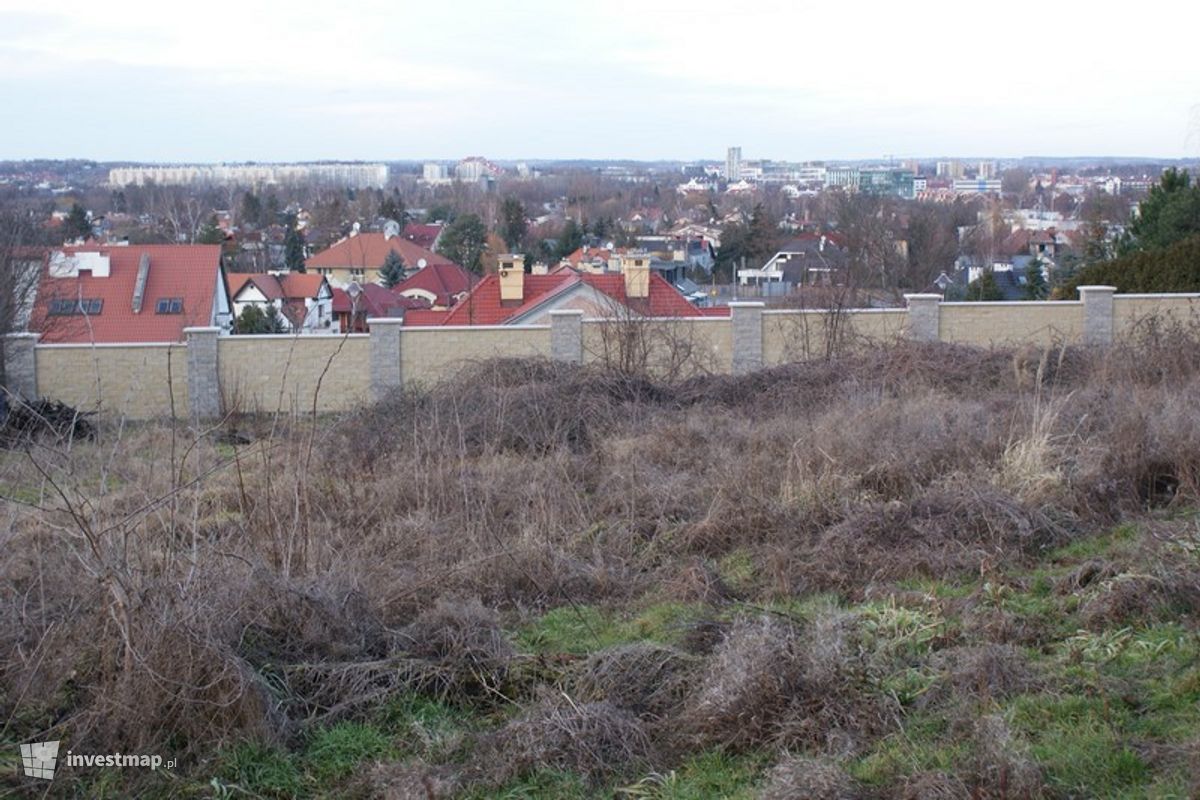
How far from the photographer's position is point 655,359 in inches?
846

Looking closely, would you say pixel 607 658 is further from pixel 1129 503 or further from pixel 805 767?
pixel 1129 503

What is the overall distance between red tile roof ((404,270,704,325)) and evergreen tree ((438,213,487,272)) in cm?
3610

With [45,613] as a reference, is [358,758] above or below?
below

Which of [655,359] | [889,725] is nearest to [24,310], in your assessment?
[655,359]

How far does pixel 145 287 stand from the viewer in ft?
114

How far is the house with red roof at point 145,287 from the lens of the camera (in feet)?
107

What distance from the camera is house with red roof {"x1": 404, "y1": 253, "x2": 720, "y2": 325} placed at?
29781 mm

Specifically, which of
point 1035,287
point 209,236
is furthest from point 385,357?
point 209,236

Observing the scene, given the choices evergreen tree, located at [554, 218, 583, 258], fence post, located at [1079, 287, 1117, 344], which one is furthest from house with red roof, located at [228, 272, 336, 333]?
fence post, located at [1079, 287, 1117, 344]

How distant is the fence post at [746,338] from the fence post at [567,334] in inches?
120

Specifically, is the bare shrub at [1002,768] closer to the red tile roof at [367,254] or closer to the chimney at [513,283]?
the chimney at [513,283]

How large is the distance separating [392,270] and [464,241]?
404 inches

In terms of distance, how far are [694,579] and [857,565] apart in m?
0.98

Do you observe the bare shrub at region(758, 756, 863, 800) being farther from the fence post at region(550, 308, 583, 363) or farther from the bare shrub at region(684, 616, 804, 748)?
the fence post at region(550, 308, 583, 363)
